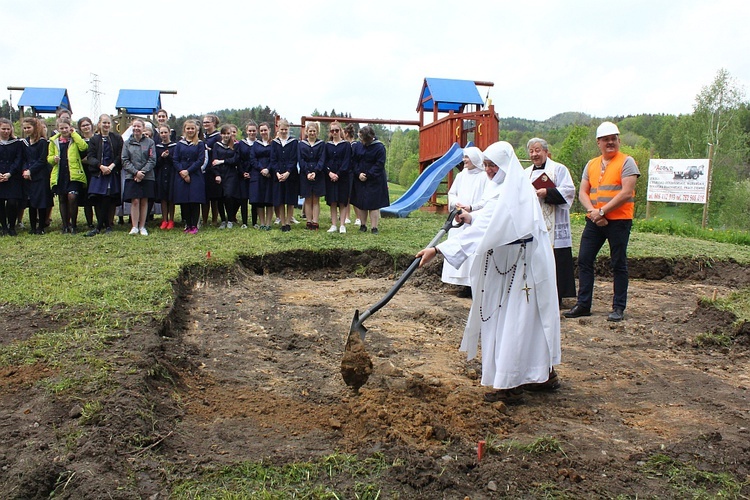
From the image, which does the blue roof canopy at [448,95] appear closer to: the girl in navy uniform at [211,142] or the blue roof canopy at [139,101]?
the blue roof canopy at [139,101]

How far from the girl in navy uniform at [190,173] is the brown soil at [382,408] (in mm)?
4029

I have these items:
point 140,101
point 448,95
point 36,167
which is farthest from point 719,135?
point 36,167

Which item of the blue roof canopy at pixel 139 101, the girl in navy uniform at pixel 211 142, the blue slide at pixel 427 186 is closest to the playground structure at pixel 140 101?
the blue roof canopy at pixel 139 101

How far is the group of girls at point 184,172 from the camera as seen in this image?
1031 centimetres

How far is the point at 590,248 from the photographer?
22.5ft

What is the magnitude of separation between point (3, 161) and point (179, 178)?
2824 mm

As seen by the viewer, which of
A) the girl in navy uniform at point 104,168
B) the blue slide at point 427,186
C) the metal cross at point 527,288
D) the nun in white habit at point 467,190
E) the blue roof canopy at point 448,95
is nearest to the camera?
the metal cross at point 527,288

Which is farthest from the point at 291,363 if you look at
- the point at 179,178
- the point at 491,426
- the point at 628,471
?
the point at 179,178

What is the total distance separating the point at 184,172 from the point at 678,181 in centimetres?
1198

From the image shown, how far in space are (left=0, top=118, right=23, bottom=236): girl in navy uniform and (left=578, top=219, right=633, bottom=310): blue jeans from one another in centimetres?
910

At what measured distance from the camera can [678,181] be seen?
50.8 feet

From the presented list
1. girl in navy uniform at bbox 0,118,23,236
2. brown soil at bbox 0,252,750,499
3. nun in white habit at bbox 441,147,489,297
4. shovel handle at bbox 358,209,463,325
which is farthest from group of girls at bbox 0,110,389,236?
shovel handle at bbox 358,209,463,325

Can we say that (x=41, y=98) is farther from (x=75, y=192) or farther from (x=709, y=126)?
(x=709, y=126)

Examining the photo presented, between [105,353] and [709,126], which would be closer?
[105,353]
